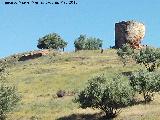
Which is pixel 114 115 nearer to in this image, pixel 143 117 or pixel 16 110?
pixel 143 117

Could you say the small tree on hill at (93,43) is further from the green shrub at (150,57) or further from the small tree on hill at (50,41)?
the green shrub at (150,57)

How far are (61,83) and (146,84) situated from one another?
1092 inches

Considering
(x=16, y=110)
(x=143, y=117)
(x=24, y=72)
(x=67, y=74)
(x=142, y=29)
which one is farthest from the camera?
(x=142, y=29)

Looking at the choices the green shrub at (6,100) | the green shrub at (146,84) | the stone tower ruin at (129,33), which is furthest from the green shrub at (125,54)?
the green shrub at (6,100)

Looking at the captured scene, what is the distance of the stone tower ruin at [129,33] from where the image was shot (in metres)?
144

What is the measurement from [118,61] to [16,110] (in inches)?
2154

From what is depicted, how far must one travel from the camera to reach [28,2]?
1875 cm

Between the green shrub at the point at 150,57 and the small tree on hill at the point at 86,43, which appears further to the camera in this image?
the small tree on hill at the point at 86,43

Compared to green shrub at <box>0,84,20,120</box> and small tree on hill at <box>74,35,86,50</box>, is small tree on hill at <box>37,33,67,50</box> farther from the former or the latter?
green shrub at <box>0,84,20,120</box>

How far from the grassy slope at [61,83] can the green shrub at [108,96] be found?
161 cm

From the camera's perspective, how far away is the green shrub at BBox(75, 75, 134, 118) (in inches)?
2489

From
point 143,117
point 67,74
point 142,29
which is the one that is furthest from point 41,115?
point 142,29

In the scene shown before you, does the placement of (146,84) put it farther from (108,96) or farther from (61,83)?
(61,83)

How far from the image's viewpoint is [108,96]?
6328 centimetres
